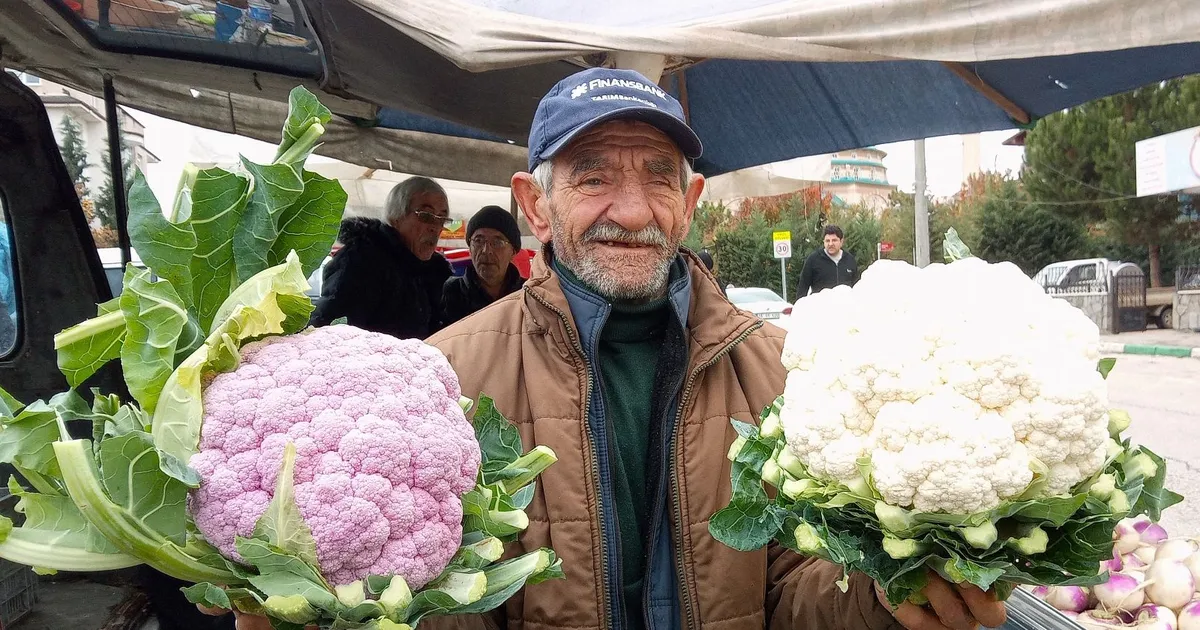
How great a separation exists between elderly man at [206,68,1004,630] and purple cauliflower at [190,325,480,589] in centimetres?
36

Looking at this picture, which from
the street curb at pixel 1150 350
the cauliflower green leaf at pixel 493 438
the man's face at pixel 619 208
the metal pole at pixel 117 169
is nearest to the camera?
the cauliflower green leaf at pixel 493 438

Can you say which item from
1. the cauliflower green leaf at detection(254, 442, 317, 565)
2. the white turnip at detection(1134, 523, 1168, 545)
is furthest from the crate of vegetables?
the cauliflower green leaf at detection(254, 442, 317, 565)

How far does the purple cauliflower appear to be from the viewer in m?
0.88

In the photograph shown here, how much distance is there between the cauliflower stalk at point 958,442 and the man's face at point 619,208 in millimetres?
473

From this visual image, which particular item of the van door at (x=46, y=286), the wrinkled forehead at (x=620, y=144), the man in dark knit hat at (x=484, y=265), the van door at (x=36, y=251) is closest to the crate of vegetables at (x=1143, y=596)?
the wrinkled forehead at (x=620, y=144)

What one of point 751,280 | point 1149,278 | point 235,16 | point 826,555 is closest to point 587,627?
point 826,555

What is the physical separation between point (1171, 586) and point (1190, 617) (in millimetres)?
84

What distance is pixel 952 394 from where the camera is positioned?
0.98 metres

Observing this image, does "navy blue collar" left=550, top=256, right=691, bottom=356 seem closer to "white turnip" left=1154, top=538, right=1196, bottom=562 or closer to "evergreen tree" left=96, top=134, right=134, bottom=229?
"evergreen tree" left=96, top=134, right=134, bottom=229

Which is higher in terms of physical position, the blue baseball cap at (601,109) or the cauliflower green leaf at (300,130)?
the blue baseball cap at (601,109)

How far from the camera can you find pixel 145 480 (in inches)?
34.9

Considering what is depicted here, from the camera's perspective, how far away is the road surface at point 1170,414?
162 inches

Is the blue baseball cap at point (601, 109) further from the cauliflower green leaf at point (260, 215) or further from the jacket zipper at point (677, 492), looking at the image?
the cauliflower green leaf at point (260, 215)

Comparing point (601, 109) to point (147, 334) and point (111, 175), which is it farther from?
point (111, 175)
